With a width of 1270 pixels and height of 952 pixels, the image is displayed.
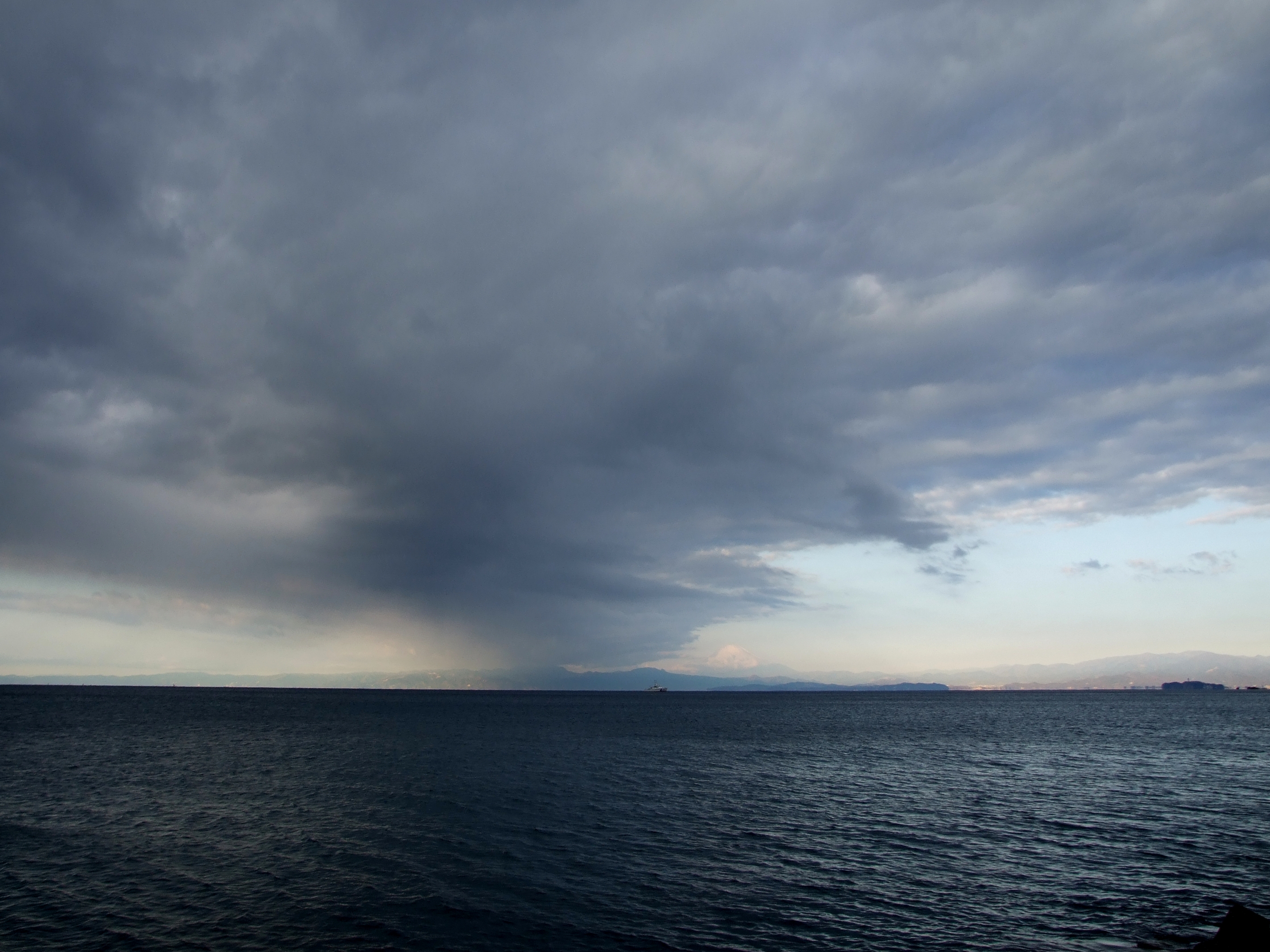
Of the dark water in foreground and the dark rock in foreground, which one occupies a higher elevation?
the dark rock in foreground

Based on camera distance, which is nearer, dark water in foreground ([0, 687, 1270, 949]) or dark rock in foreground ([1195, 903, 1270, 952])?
dark rock in foreground ([1195, 903, 1270, 952])

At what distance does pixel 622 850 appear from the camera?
45250 millimetres

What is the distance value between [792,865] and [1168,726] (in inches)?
6133

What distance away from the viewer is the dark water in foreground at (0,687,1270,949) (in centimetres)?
3169

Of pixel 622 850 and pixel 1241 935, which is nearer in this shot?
pixel 1241 935

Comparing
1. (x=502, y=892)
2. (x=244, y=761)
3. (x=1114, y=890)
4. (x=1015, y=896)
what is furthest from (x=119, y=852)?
(x=1114, y=890)

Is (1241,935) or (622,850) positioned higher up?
(1241,935)

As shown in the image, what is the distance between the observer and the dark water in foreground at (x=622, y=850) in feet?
104

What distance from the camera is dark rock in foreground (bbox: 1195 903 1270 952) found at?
84.9 feet

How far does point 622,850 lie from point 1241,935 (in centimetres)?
3122

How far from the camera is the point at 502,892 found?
36.6 meters

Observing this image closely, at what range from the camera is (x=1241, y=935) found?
26.5 meters

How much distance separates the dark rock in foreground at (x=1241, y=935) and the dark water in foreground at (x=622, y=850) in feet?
13.0

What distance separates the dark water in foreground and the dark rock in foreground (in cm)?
395
